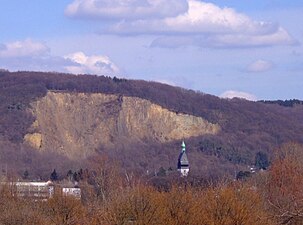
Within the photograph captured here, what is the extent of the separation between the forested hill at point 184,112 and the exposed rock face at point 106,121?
4.90 feet

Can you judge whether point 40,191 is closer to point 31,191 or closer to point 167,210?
point 31,191

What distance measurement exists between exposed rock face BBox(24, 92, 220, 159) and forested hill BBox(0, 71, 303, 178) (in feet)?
4.90

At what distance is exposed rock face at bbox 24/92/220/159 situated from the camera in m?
142

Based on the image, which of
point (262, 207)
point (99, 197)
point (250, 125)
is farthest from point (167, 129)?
point (262, 207)

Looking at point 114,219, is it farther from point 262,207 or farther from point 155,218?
point 262,207

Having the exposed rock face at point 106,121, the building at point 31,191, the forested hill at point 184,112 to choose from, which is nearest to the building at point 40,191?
the building at point 31,191

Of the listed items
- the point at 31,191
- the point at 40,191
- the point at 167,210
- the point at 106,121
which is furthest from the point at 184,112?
the point at 167,210

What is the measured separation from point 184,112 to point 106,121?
40.9 feet

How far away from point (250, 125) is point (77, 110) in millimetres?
28799

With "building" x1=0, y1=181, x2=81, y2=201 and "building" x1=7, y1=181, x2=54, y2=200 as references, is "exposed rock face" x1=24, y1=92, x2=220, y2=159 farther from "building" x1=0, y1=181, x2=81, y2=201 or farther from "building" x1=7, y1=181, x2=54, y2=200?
"building" x1=7, y1=181, x2=54, y2=200

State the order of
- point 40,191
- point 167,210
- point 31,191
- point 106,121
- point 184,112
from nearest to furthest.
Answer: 1. point 167,210
2. point 31,191
3. point 40,191
4. point 106,121
5. point 184,112

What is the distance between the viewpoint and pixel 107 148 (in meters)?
142

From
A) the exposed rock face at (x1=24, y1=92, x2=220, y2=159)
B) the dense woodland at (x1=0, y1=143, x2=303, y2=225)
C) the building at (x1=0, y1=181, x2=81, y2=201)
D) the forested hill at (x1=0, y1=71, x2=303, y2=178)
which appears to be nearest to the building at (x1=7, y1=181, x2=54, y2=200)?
the building at (x1=0, y1=181, x2=81, y2=201)

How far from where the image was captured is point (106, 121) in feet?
484
